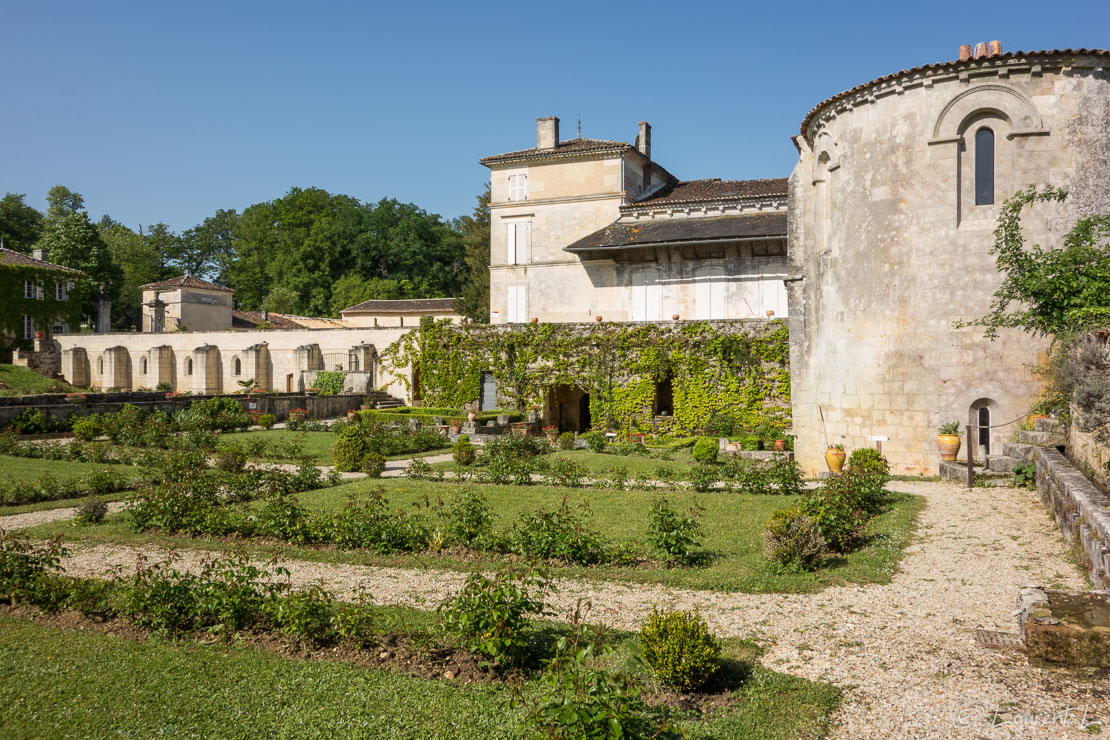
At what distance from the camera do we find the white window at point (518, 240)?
112ft

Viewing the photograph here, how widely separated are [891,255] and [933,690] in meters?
12.1

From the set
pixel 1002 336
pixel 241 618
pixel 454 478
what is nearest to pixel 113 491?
pixel 454 478

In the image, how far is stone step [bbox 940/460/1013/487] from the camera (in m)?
13.3

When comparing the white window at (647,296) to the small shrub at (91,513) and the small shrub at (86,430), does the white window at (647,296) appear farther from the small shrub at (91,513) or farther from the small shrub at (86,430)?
the small shrub at (91,513)

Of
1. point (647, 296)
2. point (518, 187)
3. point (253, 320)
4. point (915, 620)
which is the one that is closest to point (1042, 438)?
point (915, 620)

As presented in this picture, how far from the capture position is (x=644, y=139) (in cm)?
3569

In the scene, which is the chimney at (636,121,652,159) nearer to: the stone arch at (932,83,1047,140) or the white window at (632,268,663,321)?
the white window at (632,268,663,321)

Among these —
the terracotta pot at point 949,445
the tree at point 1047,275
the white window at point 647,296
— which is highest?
the white window at point 647,296

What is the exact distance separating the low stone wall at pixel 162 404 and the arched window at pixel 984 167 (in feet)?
79.5

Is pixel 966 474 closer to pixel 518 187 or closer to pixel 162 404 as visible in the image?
pixel 518 187

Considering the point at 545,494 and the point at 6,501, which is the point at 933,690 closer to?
the point at 545,494

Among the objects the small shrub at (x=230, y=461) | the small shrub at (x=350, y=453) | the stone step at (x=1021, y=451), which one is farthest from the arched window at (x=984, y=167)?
the small shrub at (x=230, y=461)

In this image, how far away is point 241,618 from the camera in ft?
21.3

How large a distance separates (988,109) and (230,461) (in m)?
16.8
